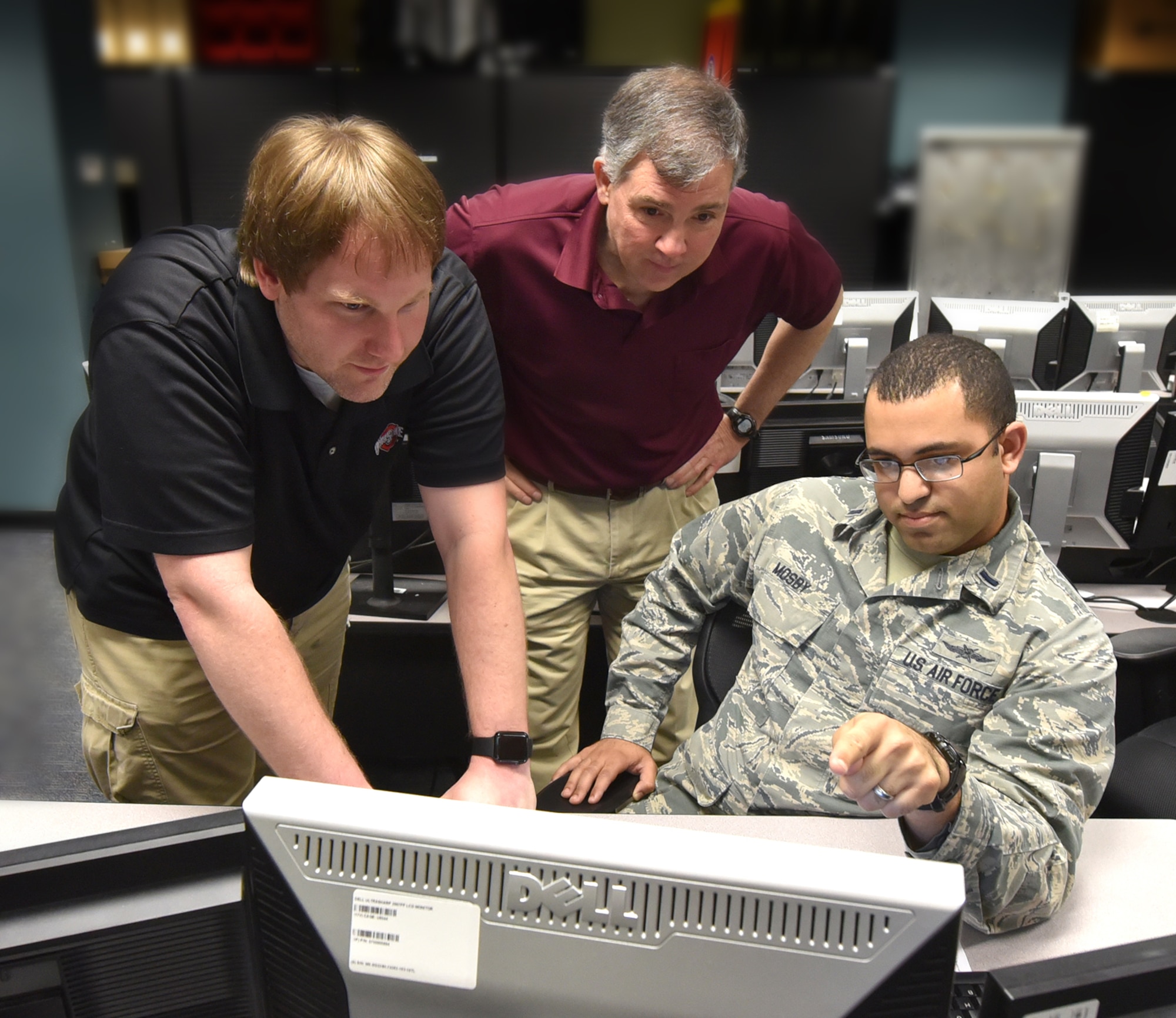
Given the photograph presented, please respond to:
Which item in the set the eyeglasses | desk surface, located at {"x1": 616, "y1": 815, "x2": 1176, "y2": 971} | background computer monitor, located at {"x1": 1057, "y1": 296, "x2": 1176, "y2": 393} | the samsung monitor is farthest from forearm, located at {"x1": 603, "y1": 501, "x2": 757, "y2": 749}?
background computer monitor, located at {"x1": 1057, "y1": 296, "x2": 1176, "y2": 393}

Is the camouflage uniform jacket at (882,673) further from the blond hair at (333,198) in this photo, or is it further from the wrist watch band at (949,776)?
the blond hair at (333,198)

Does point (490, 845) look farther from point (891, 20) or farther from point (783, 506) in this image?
point (891, 20)

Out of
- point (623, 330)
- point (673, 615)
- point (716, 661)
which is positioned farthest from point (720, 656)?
point (623, 330)

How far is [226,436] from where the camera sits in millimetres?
1085

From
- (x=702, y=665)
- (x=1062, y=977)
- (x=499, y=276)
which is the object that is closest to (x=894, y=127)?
(x=499, y=276)

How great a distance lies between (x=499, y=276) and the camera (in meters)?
1.78

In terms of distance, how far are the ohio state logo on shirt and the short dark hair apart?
65cm

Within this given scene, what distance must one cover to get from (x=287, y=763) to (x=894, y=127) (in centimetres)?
482

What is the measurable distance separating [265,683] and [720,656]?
27.4 inches

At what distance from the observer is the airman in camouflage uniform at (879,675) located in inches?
42.6

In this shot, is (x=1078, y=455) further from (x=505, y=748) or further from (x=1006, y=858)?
(x=505, y=748)

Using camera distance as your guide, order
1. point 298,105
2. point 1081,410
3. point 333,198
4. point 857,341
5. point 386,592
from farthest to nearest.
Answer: point 298,105
point 857,341
point 386,592
point 1081,410
point 333,198

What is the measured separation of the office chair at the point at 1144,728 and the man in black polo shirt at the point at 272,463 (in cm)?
107

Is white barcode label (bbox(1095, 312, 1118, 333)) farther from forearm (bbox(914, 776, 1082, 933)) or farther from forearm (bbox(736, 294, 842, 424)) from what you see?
forearm (bbox(914, 776, 1082, 933))
